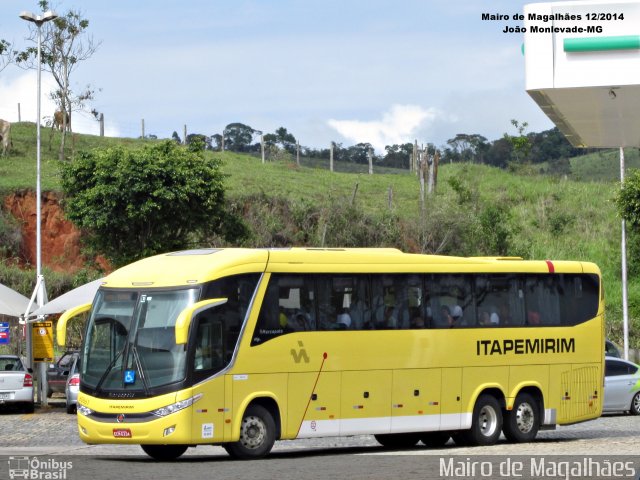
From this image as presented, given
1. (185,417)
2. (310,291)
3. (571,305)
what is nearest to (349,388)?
(310,291)

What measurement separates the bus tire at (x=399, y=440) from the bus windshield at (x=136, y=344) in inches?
224

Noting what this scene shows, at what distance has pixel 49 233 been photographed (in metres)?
57.0

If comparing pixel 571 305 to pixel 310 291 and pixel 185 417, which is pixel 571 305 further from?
pixel 185 417

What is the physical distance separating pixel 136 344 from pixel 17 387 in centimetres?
1337

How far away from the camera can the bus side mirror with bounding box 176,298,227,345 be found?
57.3ft

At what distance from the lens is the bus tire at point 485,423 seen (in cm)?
2177

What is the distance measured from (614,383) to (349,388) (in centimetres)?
1190

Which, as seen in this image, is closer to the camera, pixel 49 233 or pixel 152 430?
pixel 152 430

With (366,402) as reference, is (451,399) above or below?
below

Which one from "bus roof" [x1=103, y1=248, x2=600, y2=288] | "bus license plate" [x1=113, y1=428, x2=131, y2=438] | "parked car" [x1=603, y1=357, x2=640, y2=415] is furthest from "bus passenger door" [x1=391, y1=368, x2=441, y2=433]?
"parked car" [x1=603, y1=357, x2=640, y2=415]

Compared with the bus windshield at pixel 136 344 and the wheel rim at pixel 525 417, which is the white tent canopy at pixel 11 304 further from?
the wheel rim at pixel 525 417

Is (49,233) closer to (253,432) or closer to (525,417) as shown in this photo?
(525,417)

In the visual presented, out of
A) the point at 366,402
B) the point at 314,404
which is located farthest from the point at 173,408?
the point at 366,402

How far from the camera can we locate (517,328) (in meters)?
22.3
